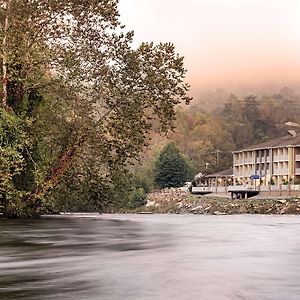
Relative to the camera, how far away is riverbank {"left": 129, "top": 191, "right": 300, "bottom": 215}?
64375mm

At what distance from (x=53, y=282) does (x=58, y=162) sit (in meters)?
21.9

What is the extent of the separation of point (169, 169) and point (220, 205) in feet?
160

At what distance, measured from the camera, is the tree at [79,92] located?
27812 mm

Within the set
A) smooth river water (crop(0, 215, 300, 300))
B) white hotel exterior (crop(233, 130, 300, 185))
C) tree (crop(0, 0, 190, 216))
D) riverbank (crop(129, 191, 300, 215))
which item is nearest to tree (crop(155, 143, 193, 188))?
white hotel exterior (crop(233, 130, 300, 185))

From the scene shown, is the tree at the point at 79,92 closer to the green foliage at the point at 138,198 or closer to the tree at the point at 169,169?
the green foliage at the point at 138,198

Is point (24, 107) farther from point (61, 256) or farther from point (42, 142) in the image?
point (61, 256)

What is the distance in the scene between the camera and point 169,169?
122062 millimetres

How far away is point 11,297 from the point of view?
21.6 feet

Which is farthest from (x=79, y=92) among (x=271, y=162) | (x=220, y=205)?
(x=271, y=162)

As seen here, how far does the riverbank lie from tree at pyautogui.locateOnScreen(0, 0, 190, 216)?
35.2 meters

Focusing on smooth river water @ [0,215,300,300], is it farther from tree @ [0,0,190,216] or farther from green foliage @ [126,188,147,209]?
green foliage @ [126,188,147,209]

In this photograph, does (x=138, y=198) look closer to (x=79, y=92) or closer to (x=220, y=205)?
(x=220, y=205)

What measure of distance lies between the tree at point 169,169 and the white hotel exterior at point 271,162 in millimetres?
13796

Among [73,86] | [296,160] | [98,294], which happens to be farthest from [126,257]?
[296,160]
